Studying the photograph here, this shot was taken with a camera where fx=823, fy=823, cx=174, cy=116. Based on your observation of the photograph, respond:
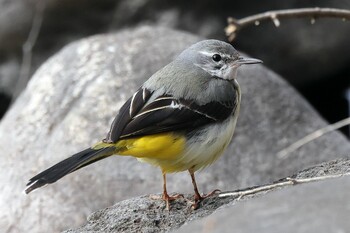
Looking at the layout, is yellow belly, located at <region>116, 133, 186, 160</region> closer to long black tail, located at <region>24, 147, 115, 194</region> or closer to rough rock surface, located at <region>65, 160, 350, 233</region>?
long black tail, located at <region>24, 147, 115, 194</region>

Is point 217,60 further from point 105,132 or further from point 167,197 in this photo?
point 105,132

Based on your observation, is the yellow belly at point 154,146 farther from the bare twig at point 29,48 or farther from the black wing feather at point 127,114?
the bare twig at point 29,48

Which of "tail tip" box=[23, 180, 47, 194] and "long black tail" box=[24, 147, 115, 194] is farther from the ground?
"long black tail" box=[24, 147, 115, 194]

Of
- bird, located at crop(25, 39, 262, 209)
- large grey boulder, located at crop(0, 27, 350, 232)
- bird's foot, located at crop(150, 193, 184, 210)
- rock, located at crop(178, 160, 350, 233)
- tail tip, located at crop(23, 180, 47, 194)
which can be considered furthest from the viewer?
large grey boulder, located at crop(0, 27, 350, 232)

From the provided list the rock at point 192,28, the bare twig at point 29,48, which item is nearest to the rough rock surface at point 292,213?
the rock at point 192,28

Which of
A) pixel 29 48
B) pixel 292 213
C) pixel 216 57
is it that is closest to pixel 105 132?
pixel 216 57

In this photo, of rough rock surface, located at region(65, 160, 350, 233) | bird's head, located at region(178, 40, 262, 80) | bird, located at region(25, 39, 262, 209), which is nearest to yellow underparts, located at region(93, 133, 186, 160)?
bird, located at region(25, 39, 262, 209)

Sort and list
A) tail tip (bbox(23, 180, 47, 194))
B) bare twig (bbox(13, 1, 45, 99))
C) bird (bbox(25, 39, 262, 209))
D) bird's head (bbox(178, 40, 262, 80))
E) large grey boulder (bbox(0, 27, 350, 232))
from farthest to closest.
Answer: bare twig (bbox(13, 1, 45, 99)) < large grey boulder (bbox(0, 27, 350, 232)) < bird's head (bbox(178, 40, 262, 80)) < bird (bbox(25, 39, 262, 209)) < tail tip (bbox(23, 180, 47, 194))
